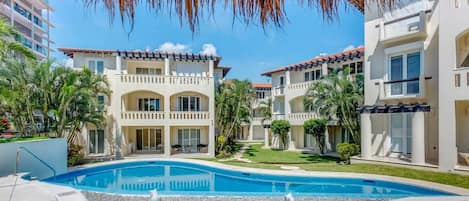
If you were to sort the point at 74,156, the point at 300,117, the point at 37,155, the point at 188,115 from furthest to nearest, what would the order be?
the point at 300,117 < the point at 188,115 < the point at 74,156 < the point at 37,155

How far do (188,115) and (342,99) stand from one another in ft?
41.8

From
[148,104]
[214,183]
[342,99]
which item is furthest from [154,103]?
[342,99]

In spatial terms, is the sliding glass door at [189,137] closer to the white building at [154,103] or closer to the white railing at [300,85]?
the white building at [154,103]

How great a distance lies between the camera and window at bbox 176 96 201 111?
26.8 m

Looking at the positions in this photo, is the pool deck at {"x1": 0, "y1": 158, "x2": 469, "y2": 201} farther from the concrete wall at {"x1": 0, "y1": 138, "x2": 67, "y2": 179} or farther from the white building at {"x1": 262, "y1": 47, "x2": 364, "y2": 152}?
the white building at {"x1": 262, "y1": 47, "x2": 364, "y2": 152}

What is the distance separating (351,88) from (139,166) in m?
16.8

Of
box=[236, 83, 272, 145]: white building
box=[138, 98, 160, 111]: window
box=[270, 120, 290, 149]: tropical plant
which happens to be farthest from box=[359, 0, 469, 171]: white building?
box=[236, 83, 272, 145]: white building

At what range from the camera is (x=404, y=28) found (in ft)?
57.0

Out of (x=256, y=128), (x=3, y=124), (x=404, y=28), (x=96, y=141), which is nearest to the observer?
(x=3, y=124)

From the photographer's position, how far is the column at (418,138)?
15.7 metres

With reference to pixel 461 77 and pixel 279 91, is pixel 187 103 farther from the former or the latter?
pixel 461 77

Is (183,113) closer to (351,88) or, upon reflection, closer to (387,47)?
(351,88)

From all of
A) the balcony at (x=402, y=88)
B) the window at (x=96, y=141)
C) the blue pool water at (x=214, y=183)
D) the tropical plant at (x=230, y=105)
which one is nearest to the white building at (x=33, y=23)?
the window at (x=96, y=141)

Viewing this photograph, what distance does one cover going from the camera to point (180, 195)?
11.5 meters
